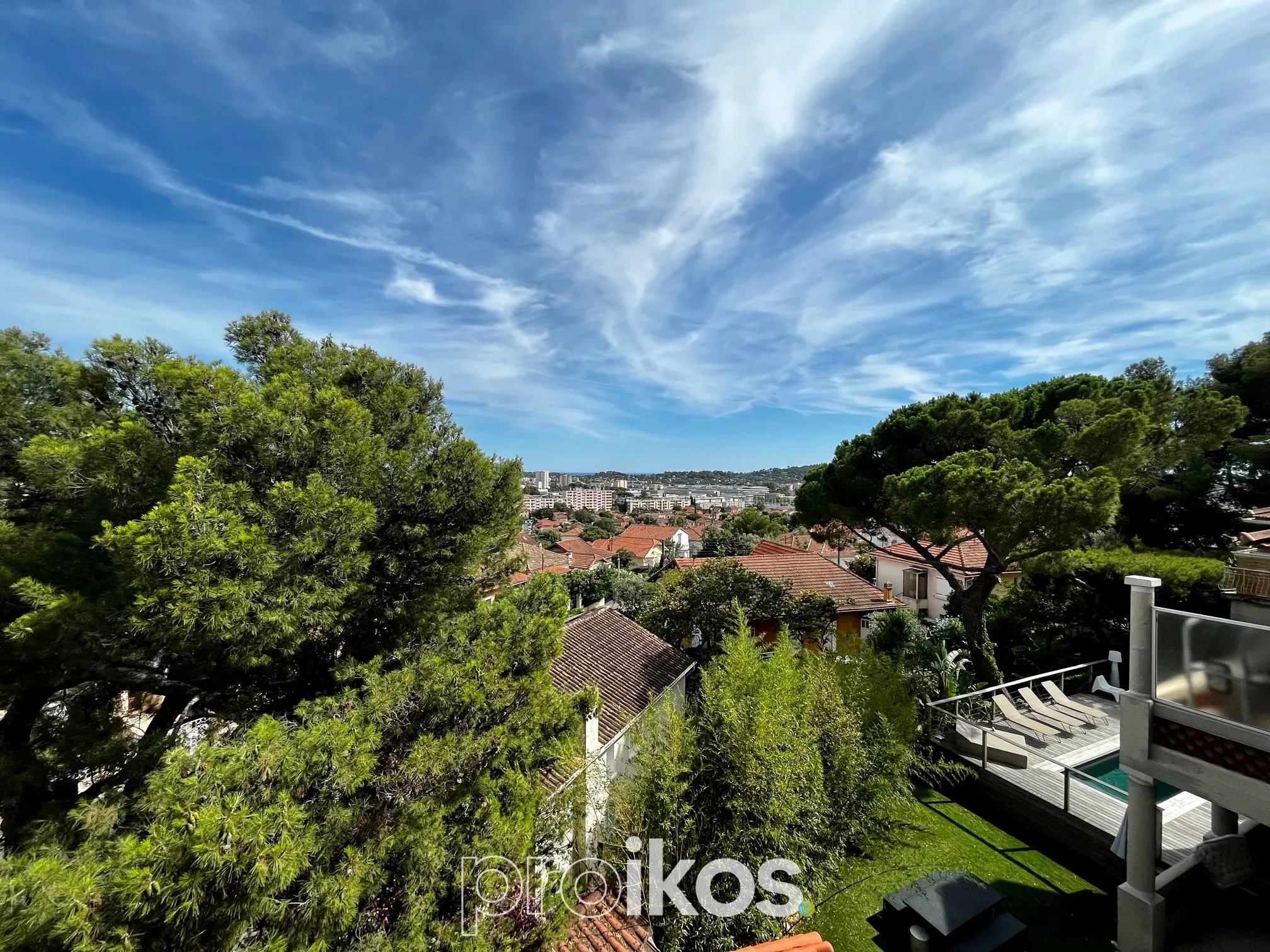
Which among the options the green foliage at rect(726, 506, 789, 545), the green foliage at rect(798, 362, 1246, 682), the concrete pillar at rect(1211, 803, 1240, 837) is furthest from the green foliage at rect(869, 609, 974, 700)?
the green foliage at rect(726, 506, 789, 545)

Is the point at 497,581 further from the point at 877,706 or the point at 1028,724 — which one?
the point at 1028,724

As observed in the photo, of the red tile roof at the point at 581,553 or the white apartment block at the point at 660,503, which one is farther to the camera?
the white apartment block at the point at 660,503

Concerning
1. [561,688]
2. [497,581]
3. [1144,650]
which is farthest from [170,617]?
[1144,650]

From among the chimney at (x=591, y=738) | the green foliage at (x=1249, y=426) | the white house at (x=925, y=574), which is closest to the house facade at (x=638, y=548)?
the white house at (x=925, y=574)

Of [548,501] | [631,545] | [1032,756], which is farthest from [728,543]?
[548,501]

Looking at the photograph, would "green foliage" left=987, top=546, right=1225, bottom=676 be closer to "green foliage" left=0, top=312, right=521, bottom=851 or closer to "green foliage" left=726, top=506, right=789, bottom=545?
"green foliage" left=0, top=312, right=521, bottom=851

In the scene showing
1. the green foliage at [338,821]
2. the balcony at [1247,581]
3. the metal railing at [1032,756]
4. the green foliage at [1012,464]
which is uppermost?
the green foliage at [1012,464]

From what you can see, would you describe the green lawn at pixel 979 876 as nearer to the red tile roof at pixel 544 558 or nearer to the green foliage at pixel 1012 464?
the green foliage at pixel 1012 464
